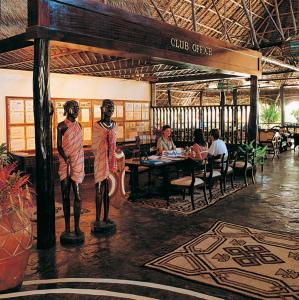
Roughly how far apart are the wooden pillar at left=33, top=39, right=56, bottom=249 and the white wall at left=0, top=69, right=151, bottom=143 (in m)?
4.27

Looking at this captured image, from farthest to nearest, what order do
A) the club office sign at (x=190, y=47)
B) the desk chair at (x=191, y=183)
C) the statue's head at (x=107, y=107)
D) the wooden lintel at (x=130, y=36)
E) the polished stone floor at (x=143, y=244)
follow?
the club office sign at (x=190, y=47) → the desk chair at (x=191, y=183) → the statue's head at (x=107, y=107) → the wooden lintel at (x=130, y=36) → the polished stone floor at (x=143, y=244)

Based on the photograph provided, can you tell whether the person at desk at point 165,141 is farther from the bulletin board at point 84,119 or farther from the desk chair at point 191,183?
the bulletin board at point 84,119

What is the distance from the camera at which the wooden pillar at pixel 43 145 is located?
4336mm

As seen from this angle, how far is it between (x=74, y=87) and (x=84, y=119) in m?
0.90

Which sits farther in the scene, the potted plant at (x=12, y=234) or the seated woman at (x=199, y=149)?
the seated woman at (x=199, y=149)

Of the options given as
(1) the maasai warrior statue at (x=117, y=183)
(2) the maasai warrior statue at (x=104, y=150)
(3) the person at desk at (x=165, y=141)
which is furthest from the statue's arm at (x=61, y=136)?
(3) the person at desk at (x=165, y=141)

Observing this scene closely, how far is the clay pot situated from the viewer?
325cm

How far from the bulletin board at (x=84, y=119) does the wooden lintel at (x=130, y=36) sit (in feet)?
12.4

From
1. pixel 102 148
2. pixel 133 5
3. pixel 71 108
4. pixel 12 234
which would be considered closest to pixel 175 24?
pixel 133 5

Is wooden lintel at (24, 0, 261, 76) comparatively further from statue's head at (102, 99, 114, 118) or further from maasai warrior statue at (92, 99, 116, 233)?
maasai warrior statue at (92, 99, 116, 233)

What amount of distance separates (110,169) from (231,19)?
10.3 meters

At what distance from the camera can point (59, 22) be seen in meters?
4.46

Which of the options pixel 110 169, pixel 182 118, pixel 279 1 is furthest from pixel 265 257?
pixel 279 1

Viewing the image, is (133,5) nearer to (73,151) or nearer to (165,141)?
(165,141)
